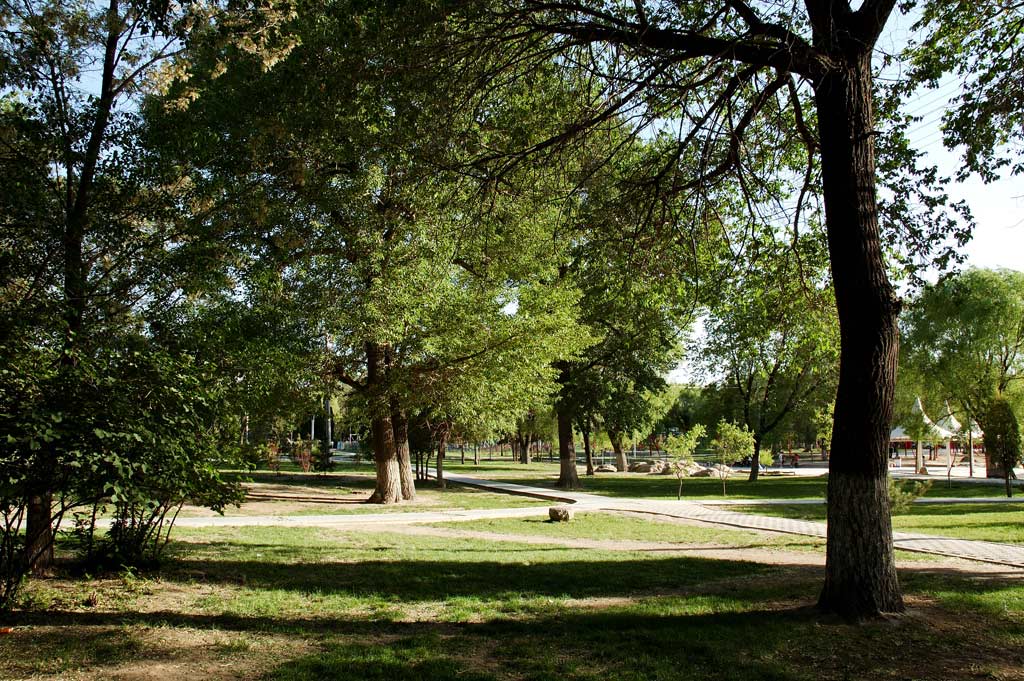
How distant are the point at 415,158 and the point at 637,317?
21.0m

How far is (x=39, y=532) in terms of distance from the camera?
6273mm

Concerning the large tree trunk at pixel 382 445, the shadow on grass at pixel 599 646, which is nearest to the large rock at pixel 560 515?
the large tree trunk at pixel 382 445

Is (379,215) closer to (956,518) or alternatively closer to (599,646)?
(599,646)

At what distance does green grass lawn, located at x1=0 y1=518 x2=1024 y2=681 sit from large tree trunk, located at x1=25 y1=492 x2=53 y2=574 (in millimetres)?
298

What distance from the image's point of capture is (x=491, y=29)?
6.85 m

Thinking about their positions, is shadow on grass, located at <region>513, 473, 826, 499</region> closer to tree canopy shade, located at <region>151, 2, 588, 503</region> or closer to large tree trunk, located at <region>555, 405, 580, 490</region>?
large tree trunk, located at <region>555, 405, 580, 490</region>

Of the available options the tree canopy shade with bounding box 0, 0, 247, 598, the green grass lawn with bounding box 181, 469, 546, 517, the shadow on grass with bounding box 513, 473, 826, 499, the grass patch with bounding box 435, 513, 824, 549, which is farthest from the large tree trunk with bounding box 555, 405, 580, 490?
the tree canopy shade with bounding box 0, 0, 247, 598

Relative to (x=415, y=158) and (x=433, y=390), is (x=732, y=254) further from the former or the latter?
(x=433, y=390)

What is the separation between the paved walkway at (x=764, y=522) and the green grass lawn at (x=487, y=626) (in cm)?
275

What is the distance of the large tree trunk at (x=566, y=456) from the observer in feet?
98.3

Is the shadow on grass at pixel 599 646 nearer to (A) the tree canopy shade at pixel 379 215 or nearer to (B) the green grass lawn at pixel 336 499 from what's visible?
(A) the tree canopy shade at pixel 379 215

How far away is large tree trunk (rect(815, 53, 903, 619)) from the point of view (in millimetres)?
6164

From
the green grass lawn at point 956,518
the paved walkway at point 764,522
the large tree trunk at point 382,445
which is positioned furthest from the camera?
the large tree trunk at point 382,445

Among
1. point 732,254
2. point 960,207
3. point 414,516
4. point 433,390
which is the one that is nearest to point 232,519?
point 414,516
